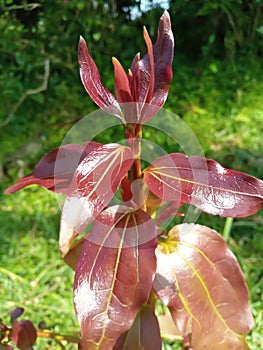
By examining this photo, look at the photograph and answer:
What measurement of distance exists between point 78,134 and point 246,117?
3.12ft

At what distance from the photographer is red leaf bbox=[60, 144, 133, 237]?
83cm

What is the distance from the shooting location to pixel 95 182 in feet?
2.76

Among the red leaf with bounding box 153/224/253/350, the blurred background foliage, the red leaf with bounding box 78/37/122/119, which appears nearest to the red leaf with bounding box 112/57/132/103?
the red leaf with bounding box 78/37/122/119

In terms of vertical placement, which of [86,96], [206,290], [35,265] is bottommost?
[35,265]

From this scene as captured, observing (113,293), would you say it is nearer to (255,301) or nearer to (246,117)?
(255,301)

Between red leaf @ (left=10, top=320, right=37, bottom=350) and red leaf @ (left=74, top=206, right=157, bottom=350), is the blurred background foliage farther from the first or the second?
red leaf @ (left=74, top=206, right=157, bottom=350)

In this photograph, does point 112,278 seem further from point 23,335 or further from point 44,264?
point 44,264

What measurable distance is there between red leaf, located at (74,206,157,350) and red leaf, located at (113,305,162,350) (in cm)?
20

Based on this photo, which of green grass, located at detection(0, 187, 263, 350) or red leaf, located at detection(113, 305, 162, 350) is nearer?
red leaf, located at detection(113, 305, 162, 350)

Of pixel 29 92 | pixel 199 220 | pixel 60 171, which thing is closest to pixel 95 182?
pixel 60 171

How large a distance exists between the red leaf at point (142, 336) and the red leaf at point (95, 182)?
0.32 m

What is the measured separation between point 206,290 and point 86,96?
2.25 metres

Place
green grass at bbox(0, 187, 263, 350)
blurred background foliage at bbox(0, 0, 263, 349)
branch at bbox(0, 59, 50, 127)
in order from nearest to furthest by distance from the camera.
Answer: green grass at bbox(0, 187, 263, 350), blurred background foliage at bbox(0, 0, 263, 349), branch at bbox(0, 59, 50, 127)

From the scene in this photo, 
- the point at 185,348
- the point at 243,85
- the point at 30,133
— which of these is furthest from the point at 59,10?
the point at 185,348
